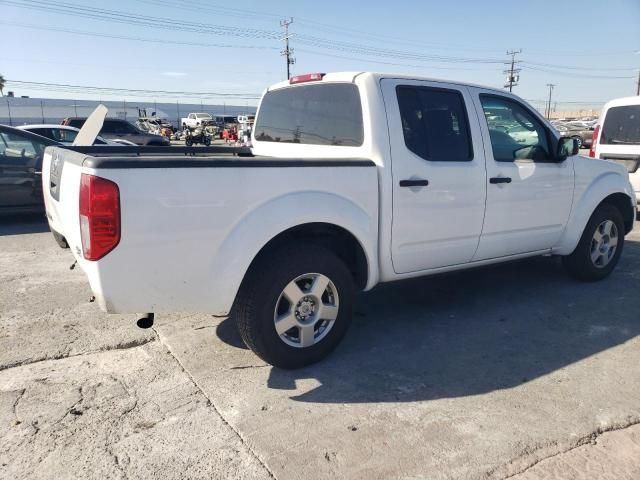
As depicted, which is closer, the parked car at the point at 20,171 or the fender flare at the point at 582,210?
the fender flare at the point at 582,210

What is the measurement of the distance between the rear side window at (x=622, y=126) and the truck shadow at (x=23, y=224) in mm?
8795

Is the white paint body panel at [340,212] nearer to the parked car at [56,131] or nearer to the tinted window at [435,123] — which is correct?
the tinted window at [435,123]

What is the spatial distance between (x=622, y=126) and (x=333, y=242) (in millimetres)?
6676

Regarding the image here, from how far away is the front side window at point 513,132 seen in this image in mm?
4262

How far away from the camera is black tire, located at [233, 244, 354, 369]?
3.17 metres

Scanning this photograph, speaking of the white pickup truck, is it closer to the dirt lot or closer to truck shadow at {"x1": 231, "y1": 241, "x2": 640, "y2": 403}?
truck shadow at {"x1": 231, "y1": 241, "x2": 640, "y2": 403}

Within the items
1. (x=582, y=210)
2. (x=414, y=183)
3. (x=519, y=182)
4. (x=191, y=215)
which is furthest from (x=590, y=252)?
(x=191, y=215)

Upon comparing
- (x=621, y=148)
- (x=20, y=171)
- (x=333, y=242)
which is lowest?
(x=333, y=242)

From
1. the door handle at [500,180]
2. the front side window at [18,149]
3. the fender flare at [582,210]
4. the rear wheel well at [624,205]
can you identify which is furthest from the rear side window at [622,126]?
the front side window at [18,149]

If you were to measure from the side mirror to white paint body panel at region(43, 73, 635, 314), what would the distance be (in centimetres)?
13

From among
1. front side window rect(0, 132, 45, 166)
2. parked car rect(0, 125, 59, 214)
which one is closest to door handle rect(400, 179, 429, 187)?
parked car rect(0, 125, 59, 214)

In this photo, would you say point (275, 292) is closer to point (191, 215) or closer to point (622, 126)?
point (191, 215)

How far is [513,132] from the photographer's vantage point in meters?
4.49

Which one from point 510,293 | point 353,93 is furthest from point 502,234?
point 353,93
